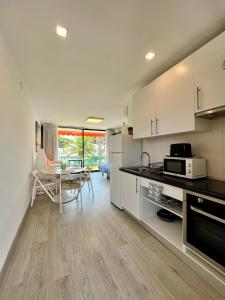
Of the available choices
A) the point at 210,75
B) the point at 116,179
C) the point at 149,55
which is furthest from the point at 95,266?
the point at 149,55

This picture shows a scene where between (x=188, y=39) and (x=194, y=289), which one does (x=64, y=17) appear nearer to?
(x=188, y=39)

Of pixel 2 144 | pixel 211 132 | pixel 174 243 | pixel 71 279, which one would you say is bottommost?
pixel 71 279

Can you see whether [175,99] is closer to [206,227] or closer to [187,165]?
[187,165]

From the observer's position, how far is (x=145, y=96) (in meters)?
2.51

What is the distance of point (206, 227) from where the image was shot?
4.33ft

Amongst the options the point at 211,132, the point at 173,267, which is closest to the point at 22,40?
the point at 211,132

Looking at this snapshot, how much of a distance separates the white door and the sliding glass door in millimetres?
4354

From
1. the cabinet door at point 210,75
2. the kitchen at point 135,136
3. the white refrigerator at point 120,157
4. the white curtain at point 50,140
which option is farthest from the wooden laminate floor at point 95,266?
the white curtain at point 50,140

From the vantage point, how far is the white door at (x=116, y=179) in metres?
2.91

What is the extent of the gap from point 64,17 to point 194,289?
274 centimetres

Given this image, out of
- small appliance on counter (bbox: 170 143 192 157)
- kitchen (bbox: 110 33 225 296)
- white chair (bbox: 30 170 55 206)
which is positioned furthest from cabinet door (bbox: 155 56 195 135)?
white chair (bbox: 30 170 55 206)

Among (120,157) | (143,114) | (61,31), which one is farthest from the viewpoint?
(120,157)

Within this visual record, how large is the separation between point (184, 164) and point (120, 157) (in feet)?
4.38

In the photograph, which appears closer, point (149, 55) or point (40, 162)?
point (149, 55)
